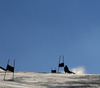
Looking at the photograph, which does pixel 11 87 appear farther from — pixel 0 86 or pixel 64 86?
pixel 64 86

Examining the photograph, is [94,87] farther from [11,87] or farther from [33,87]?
[11,87]

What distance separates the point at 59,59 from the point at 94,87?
19.1 meters

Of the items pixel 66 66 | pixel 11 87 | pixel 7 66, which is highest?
pixel 66 66

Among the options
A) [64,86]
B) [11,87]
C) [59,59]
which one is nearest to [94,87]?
[64,86]

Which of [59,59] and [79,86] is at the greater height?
[59,59]

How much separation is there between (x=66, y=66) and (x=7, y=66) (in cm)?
1166

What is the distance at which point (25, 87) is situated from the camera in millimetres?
8570

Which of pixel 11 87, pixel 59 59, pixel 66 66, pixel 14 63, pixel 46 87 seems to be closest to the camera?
pixel 11 87

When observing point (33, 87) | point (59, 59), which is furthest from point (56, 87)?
point (59, 59)

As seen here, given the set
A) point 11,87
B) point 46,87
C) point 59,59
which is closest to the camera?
point 11,87

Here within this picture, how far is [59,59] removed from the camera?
27.9m

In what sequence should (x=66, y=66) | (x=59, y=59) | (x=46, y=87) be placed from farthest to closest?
(x=59, y=59)
(x=66, y=66)
(x=46, y=87)

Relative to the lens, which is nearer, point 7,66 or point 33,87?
point 33,87

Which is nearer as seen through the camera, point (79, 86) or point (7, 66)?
point (79, 86)
